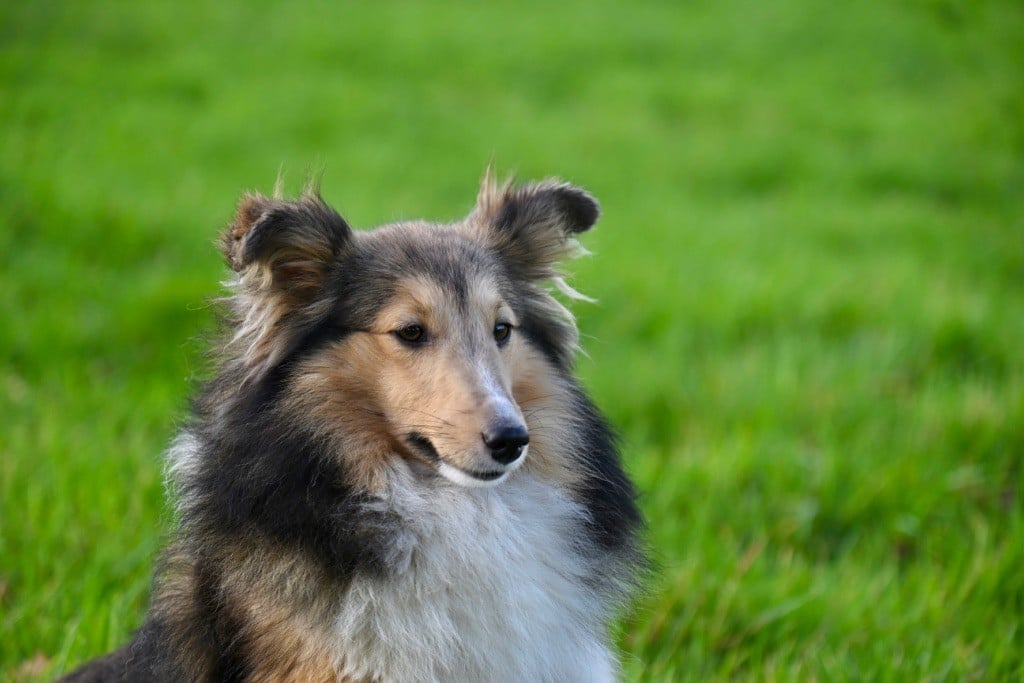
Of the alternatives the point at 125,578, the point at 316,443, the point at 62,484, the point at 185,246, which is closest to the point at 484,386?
the point at 316,443

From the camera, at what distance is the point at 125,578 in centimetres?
416

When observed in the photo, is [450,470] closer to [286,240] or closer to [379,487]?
[379,487]

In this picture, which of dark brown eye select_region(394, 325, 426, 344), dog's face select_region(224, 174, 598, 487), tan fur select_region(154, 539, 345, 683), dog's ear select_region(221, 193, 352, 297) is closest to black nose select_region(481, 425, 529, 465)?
dog's face select_region(224, 174, 598, 487)

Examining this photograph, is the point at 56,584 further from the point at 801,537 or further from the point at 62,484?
the point at 801,537

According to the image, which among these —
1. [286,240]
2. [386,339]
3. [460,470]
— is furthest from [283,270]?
[460,470]

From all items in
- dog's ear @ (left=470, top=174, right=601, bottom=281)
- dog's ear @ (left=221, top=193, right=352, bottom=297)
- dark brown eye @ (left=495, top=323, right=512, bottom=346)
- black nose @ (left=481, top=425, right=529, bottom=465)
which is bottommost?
black nose @ (left=481, top=425, right=529, bottom=465)

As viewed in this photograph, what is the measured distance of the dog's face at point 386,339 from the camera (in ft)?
9.34

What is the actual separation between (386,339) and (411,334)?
0.08 m

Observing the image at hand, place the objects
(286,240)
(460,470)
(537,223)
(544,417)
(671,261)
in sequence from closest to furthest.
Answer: (460,470), (286,240), (544,417), (537,223), (671,261)

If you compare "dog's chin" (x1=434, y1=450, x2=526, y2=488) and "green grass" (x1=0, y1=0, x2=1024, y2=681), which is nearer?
"dog's chin" (x1=434, y1=450, x2=526, y2=488)

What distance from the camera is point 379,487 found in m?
2.88

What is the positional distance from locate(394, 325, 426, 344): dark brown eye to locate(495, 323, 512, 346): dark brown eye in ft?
0.84

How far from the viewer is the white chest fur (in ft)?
8.94

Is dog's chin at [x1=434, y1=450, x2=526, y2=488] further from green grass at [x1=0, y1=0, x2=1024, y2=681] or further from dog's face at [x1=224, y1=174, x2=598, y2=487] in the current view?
green grass at [x1=0, y1=0, x2=1024, y2=681]
